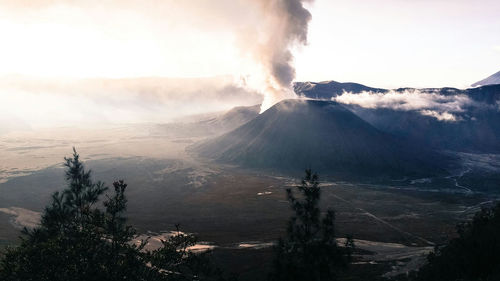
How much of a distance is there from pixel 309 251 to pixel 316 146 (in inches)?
4841

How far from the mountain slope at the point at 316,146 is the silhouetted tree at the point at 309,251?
338 feet

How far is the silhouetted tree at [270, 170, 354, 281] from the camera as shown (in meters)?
17.7

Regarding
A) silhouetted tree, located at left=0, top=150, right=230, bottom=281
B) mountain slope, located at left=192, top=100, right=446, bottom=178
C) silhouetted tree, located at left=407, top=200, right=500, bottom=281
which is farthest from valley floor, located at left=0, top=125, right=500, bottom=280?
silhouetted tree, located at left=0, top=150, right=230, bottom=281

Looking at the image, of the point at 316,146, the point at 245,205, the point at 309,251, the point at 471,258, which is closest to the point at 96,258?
the point at 309,251

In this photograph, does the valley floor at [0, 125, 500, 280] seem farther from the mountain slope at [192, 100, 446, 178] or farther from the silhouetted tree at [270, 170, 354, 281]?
the silhouetted tree at [270, 170, 354, 281]

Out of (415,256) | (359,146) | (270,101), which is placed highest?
(270,101)

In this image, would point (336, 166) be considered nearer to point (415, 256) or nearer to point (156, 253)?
point (415, 256)

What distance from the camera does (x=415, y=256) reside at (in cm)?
5066

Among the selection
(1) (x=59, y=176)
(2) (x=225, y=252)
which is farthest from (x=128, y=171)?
(2) (x=225, y=252)

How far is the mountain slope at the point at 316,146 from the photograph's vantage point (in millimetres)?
129500

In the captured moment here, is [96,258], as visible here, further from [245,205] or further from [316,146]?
[316,146]

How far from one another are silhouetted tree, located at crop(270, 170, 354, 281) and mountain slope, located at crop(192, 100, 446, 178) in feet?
338

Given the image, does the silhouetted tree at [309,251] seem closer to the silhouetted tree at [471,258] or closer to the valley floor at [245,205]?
the silhouetted tree at [471,258]

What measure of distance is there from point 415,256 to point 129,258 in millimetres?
44406
